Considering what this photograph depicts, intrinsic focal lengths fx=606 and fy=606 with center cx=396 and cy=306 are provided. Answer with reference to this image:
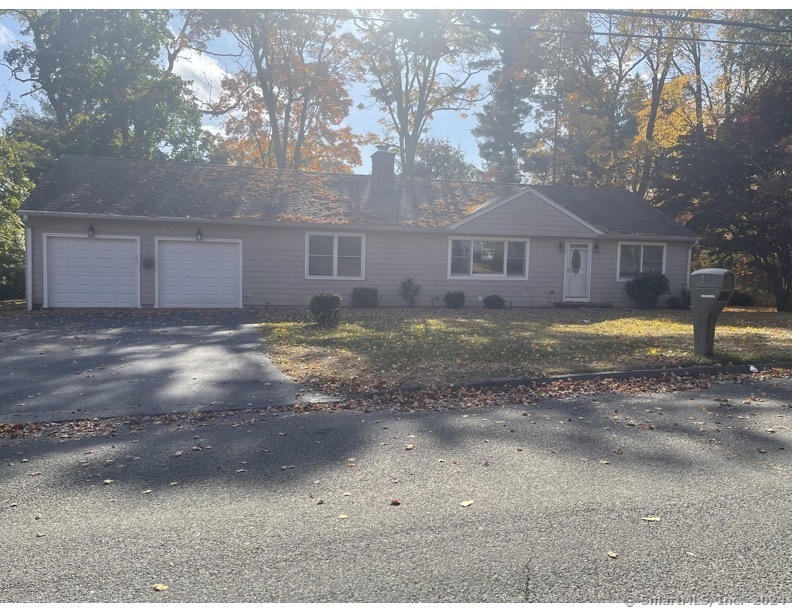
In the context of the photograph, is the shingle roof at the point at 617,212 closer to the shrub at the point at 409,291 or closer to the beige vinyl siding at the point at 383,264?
the beige vinyl siding at the point at 383,264

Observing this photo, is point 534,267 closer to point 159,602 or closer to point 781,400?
point 781,400

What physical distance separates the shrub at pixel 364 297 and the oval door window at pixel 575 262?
7.41 m

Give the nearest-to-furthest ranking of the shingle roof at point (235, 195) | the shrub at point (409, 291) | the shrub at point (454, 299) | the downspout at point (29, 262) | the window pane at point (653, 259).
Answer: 1. the downspout at point (29, 262)
2. the shingle roof at point (235, 195)
3. the shrub at point (409, 291)
4. the shrub at point (454, 299)
5. the window pane at point (653, 259)

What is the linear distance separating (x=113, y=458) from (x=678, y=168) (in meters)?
23.9

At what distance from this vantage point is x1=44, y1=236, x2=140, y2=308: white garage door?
57.7 ft

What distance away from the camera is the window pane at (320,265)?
1961cm

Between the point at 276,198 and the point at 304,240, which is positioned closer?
the point at 304,240

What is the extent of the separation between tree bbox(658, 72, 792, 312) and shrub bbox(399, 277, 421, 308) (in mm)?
11551

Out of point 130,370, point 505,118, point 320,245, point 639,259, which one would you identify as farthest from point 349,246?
point 505,118

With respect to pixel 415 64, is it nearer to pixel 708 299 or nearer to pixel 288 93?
pixel 288 93

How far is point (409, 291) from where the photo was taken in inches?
787

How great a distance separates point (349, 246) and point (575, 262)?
26.8 ft

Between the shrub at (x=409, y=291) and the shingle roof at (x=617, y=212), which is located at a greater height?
the shingle roof at (x=617, y=212)

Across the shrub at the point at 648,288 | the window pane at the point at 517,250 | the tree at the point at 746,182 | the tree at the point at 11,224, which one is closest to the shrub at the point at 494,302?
the window pane at the point at 517,250
